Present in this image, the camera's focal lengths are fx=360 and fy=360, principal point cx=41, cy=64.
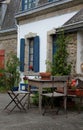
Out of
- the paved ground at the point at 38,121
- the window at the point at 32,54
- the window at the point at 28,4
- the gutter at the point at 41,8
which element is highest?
the window at the point at 28,4

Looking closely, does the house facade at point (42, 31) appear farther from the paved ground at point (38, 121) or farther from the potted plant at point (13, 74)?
the paved ground at point (38, 121)

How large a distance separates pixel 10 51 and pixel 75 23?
768 cm

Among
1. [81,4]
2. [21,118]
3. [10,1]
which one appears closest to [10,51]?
[10,1]

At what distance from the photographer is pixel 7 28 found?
18859 mm

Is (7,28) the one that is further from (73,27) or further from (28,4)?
(73,27)

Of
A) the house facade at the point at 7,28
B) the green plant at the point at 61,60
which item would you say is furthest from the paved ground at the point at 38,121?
the house facade at the point at 7,28

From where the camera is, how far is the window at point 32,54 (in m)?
15.0

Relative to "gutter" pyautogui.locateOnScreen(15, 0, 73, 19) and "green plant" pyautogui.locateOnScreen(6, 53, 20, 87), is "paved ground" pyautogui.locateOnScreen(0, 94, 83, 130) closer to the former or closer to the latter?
"gutter" pyautogui.locateOnScreen(15, 0, 73, 19)

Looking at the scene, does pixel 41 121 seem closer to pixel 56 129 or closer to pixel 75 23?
pixel 56 129

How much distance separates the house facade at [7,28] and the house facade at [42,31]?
1.39 meters

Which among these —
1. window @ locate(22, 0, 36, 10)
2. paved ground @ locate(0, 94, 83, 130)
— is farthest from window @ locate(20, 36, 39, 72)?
paved ground @ locate(0, 94, 83, 130)

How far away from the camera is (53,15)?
14016 millimetres

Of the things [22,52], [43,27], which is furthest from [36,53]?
[22,52]

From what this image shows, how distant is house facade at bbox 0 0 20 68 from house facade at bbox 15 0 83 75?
1.39 metres
